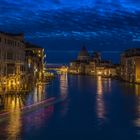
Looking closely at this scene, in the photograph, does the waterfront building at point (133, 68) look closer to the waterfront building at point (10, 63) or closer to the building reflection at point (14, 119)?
the waterfront building at point (10, 63)

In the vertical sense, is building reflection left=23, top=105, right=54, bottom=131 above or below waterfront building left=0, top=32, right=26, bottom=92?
below

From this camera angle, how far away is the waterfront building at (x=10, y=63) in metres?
61.3

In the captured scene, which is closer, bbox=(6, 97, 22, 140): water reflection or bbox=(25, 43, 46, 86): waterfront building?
bbox=(6, 97, 22, 140): water reflection

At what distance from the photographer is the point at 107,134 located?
3145 cm

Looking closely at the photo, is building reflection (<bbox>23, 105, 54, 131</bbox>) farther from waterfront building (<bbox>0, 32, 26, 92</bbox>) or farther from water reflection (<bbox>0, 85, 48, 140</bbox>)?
waterfront building (<bbox>0, 32, 26, 92</bbox>)

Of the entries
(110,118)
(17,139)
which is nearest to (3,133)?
(17,139)

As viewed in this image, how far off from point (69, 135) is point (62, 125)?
414 cm

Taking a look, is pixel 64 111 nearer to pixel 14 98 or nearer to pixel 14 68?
pixel 14 98

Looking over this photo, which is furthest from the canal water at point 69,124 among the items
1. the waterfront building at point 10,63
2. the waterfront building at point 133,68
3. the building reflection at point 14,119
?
the waterfront building at point 133,68

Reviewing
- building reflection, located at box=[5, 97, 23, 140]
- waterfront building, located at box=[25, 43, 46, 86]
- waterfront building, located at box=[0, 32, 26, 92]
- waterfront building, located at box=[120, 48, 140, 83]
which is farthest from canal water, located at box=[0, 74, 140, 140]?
waterfront building, located at box=[120, 48, 140, 83]

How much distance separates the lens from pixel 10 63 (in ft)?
214

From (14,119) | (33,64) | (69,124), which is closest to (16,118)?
(14,119)

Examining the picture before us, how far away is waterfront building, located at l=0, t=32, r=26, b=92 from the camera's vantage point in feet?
201

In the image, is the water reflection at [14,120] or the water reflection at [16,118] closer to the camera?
the water reflection at [14,120]
